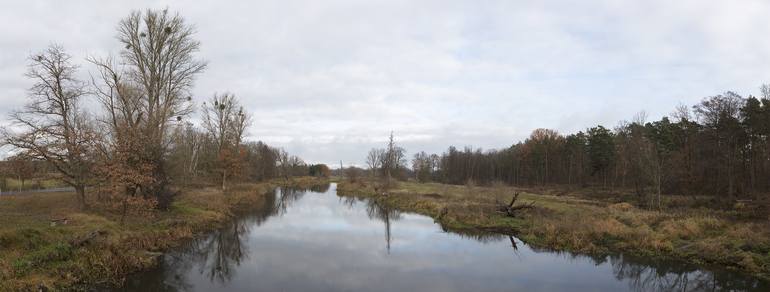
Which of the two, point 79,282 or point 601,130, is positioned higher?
point 601,130

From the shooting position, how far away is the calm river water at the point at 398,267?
14.4 m

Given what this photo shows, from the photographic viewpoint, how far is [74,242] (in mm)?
13914

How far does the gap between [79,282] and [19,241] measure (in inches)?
105

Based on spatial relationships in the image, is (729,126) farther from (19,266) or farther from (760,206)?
(19,266)

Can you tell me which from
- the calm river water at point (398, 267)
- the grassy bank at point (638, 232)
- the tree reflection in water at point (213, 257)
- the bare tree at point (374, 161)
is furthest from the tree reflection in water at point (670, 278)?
the bare tree at point (374, 161)

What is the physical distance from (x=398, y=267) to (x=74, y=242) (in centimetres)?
1117

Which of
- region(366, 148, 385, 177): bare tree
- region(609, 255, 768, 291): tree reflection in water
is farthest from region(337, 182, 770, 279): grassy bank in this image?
region(366, 148, 385, 177): bare tree

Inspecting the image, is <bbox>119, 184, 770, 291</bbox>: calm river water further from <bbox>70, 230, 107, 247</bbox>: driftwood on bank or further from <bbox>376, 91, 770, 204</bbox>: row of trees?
<bbox>376, 91, 770, 204</bbox>: row of trees

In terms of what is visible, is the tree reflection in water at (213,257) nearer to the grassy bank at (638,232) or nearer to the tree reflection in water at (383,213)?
the tree reflection in water at (383,213)

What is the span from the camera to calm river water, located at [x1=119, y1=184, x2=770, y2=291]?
14.4 meters

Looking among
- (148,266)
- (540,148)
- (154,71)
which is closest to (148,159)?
(154,71)

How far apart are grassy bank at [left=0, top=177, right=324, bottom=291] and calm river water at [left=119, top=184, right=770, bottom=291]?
2.93 ft

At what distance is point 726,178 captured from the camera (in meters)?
42.7

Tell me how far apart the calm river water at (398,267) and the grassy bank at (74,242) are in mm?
894
